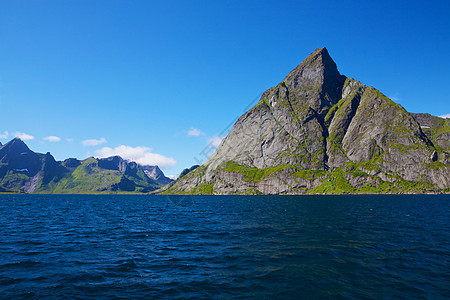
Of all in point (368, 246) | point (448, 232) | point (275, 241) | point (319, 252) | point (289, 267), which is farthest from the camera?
point (448, 232)

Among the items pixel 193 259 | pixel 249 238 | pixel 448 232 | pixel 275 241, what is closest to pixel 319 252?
pixel 275 241

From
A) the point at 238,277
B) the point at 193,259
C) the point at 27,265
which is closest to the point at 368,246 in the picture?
the point at 238,277

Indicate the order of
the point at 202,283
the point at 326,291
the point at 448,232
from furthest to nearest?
the point at 448,232 < the point at 202,283 < the point at 326,291

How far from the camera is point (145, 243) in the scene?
32.6 metres

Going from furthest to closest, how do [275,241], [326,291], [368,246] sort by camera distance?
[275,241]
[368,246]
[326,291]

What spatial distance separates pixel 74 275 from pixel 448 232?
51564 mm

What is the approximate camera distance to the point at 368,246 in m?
29.2

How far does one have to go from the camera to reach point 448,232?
37875 mm

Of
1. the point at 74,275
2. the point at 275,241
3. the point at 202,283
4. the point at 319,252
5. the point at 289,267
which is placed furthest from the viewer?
the point at 275,241

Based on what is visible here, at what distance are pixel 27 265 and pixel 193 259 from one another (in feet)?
51.9

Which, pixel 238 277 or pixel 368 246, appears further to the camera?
pixel 368 246

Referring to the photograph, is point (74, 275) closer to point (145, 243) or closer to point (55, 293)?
point (55, 293)

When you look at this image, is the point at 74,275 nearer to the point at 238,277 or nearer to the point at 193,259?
the point at 193,259

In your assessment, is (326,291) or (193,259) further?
(193,259)
